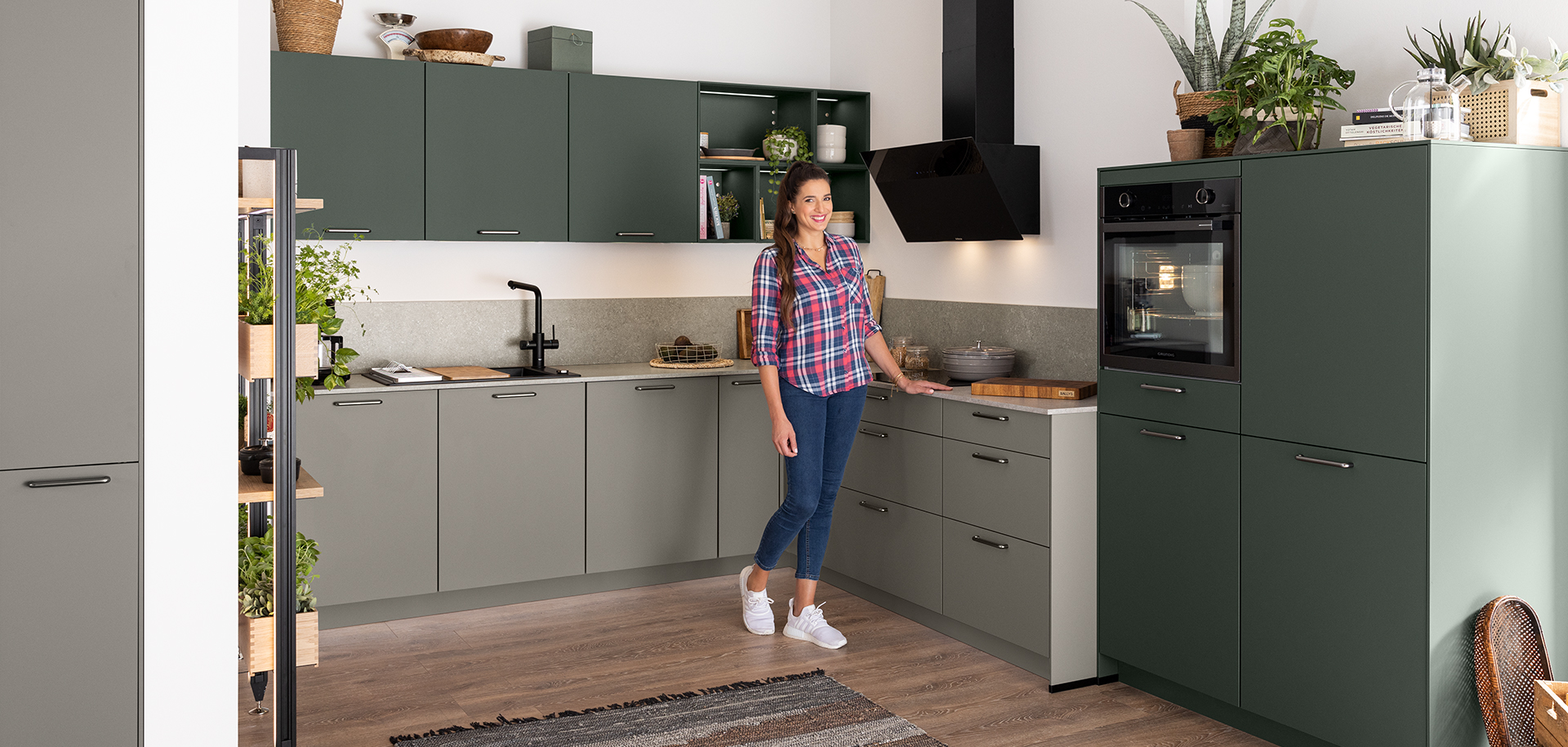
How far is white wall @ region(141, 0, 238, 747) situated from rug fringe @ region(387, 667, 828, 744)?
95cm

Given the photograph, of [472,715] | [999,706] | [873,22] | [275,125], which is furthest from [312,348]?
[873,22]

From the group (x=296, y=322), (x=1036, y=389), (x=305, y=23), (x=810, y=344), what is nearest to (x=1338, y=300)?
(x=1036, y=389)

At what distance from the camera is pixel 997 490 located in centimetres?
401

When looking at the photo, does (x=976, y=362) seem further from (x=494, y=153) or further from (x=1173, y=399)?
(x=494, y=153)

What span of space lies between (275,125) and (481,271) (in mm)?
1004

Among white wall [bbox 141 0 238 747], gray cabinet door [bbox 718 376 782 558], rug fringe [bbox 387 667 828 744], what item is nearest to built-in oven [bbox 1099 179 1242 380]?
rug fringe [bbox 387 667 828 744]

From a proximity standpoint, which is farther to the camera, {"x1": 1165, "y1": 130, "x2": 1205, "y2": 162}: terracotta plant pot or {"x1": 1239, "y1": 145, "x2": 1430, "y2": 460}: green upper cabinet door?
{"x1": 1165, "y1": 130, "x2": 1205, "y2": 162}: terracotta plant pot

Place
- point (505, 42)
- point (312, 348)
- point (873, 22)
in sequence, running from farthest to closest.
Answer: point (873, 22) → point (505, 42) → point (312, 348)

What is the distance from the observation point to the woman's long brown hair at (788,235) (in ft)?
13.4

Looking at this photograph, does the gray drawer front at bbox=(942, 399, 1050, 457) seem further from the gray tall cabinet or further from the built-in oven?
the gray tall cabinet

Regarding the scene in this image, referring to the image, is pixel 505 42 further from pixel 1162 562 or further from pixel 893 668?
pixel 1162 562

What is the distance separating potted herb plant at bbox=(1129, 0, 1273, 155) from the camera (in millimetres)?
3566

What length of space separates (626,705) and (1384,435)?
2162mm

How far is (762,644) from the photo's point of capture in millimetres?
4270
